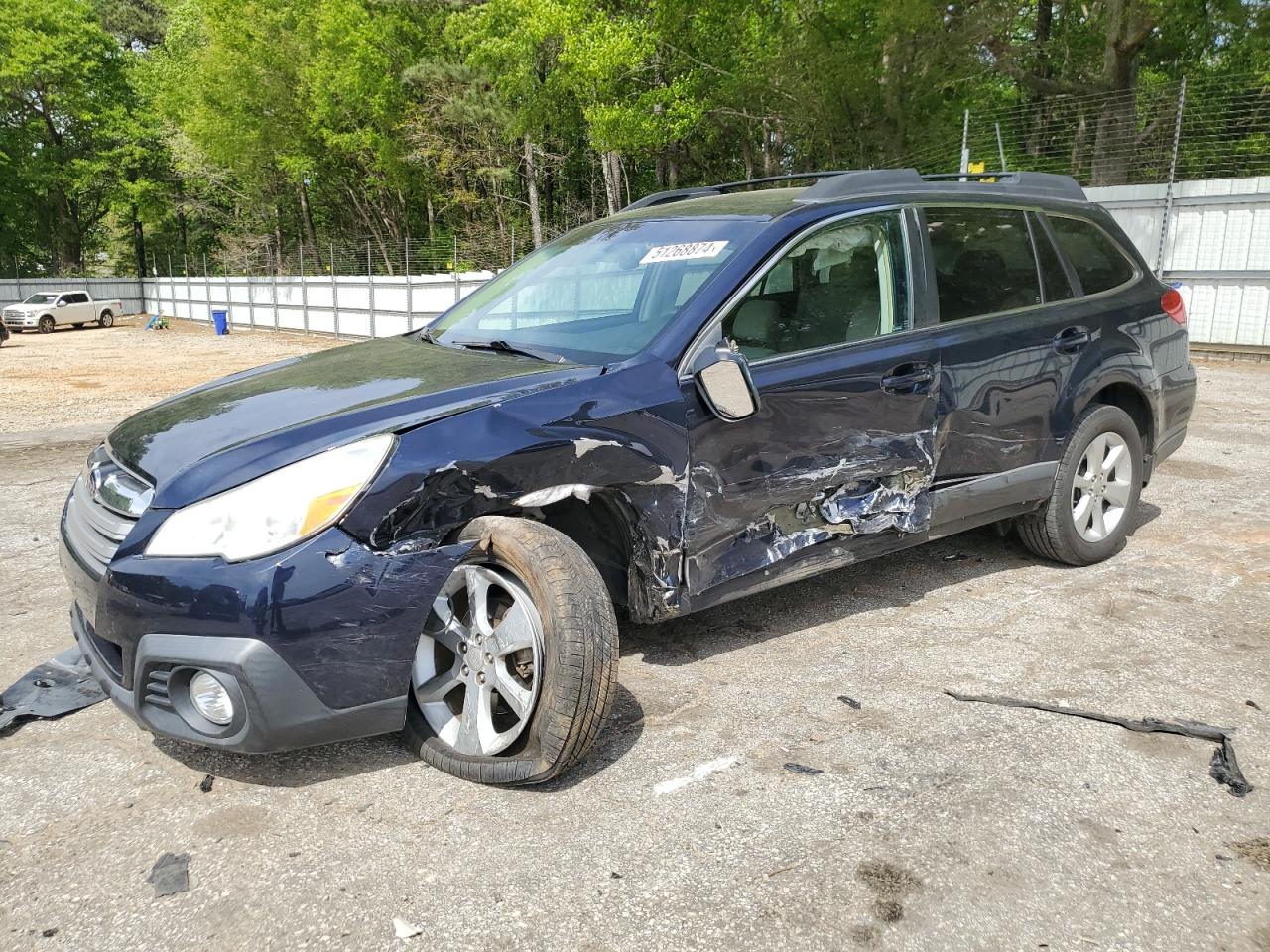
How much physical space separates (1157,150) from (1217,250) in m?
1.73

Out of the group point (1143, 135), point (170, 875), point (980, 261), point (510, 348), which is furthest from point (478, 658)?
point (1143, 135)

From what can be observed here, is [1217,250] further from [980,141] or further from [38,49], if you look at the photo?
[38,49]

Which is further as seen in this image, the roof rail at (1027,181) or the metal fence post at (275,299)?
the metal fence post at (275,299)

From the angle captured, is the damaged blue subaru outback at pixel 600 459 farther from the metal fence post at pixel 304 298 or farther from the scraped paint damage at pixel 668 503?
the metal fence post at pixel 304 298

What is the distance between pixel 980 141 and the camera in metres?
16.6

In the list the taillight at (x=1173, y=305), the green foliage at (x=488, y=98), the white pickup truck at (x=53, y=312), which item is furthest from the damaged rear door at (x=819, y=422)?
the white pickup truck at (x=53, y=312)

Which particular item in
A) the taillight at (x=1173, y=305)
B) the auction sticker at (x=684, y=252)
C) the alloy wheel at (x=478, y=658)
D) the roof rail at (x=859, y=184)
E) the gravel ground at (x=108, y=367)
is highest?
the roof rail at (x=859, y=184)

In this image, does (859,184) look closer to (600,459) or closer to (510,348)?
(510,348)

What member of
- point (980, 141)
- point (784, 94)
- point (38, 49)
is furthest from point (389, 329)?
point (38, 49)

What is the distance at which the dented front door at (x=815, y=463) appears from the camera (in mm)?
3252

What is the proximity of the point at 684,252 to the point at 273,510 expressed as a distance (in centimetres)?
189

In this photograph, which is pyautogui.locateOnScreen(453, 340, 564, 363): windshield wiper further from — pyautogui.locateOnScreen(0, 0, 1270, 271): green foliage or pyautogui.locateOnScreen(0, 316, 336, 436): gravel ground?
pyautogui.locateOnScreen(0, 0, 1270, 271): green foliage

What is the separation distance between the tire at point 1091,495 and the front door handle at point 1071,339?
32cm

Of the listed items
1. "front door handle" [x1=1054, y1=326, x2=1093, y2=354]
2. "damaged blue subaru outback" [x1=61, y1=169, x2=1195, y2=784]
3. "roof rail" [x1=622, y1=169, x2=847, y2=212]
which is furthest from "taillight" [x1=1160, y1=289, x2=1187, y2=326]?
"roof rail" [x1=622, y1=169, x2=847, y2=212]
